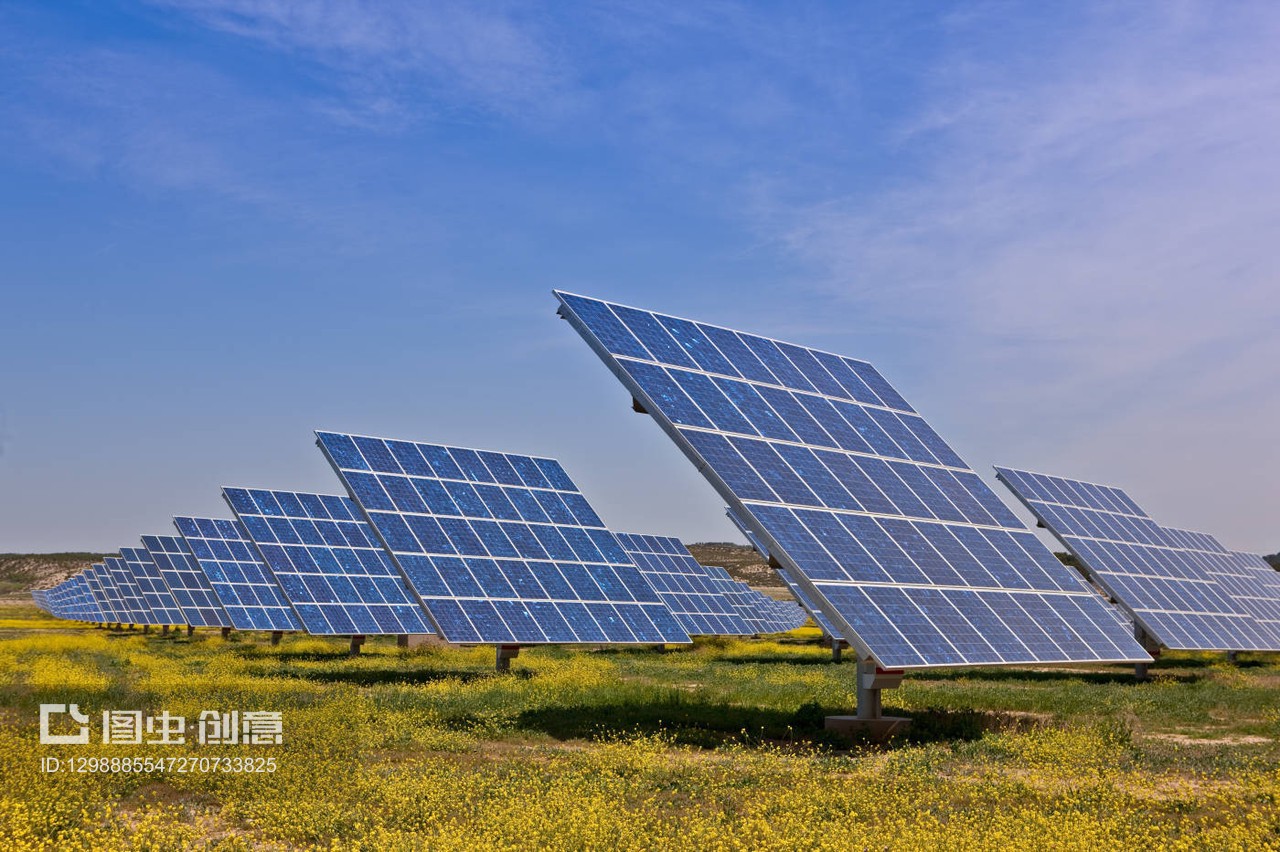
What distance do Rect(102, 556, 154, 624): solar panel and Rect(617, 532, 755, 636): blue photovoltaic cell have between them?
38221mm

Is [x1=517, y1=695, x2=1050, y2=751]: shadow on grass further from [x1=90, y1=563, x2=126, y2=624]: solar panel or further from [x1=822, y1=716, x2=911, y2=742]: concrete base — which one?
[x1=90, y1=563, x2=126, y2=624]: solar panel

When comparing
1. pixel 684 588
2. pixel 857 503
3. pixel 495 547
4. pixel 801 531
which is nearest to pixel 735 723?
pixel 801 531

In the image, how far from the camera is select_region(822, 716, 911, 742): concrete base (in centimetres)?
1884

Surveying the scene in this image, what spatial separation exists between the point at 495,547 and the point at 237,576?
89.5ft

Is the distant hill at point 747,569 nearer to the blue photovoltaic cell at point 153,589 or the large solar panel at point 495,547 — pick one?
the blue photovoltaic cell at point 153,589

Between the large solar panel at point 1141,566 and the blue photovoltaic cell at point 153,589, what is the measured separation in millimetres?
55168

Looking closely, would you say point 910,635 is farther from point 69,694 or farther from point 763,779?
point 69,694

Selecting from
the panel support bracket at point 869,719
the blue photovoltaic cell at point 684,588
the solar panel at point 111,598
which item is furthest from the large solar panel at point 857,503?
the solar panel at point 111,598

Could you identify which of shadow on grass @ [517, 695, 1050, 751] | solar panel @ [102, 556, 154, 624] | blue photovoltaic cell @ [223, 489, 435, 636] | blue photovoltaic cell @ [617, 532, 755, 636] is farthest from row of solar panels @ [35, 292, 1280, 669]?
solar panel @ [102, 556, 154, 624]

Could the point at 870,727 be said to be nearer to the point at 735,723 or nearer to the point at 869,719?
the point at 869,719

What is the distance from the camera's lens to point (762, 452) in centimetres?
2011

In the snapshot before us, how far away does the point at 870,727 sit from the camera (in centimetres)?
1883

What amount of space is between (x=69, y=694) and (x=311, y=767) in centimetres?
1172

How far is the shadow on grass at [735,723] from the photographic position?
61.6 feet
